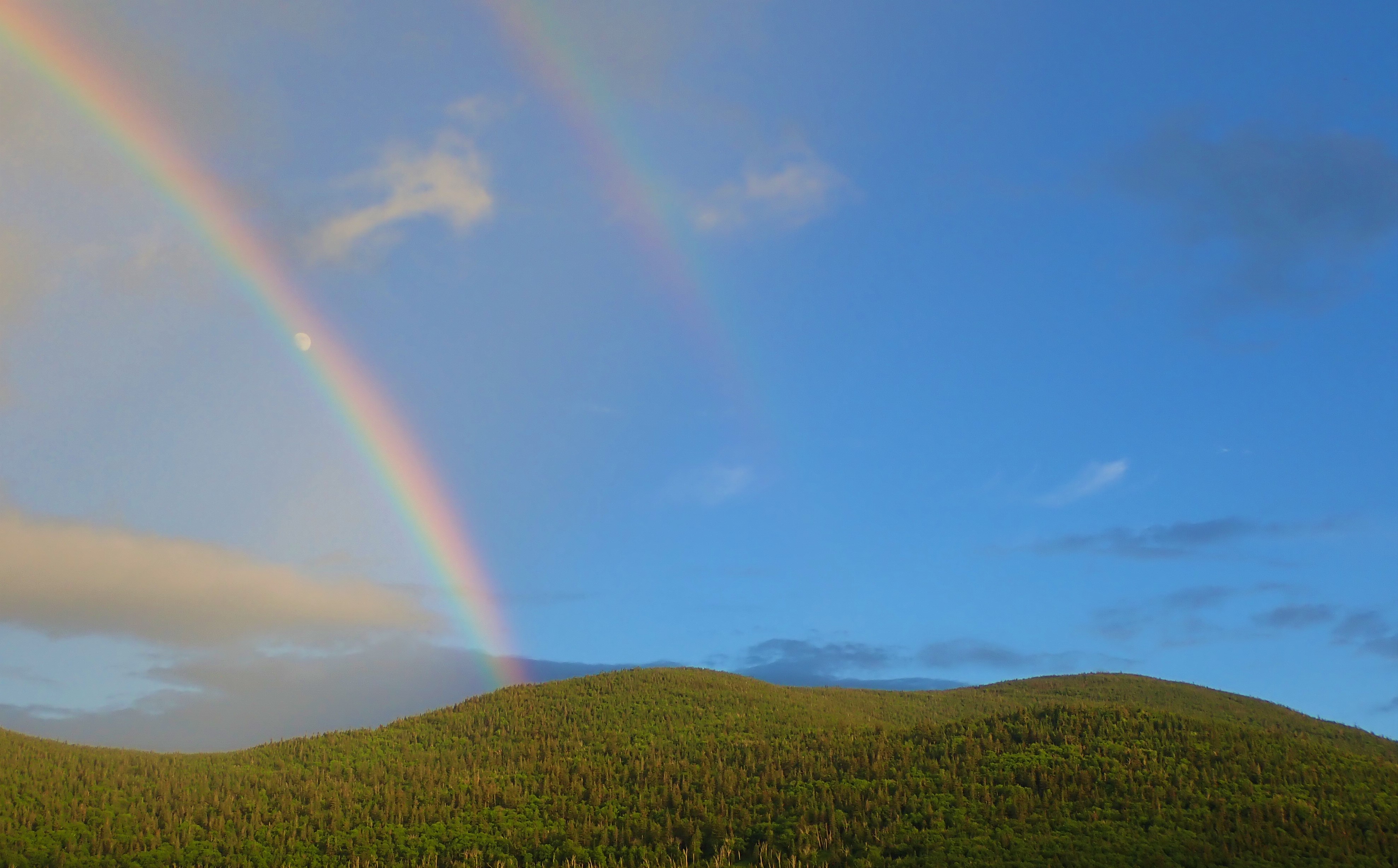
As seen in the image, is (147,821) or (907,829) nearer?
(907,829)

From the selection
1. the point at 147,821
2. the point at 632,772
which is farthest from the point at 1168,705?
the point at 147,821

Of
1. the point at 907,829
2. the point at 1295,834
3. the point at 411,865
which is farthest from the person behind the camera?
the point at 411,865

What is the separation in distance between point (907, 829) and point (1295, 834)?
25084 mm

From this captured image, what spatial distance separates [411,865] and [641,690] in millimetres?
59826

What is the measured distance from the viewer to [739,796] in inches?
3433

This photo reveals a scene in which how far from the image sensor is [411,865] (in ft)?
254

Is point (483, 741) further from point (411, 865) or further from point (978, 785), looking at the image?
point (978, 785)

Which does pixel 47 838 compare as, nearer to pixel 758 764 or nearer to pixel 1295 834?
pixel 758 764

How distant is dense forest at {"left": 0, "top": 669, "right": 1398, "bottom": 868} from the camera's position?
219 feet

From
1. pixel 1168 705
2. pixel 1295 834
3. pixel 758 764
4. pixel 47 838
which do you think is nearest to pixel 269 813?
pixel 47 838

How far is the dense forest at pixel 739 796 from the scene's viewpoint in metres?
66.9

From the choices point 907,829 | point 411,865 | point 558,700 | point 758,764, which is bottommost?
point 411,865

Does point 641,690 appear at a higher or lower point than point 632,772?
higher

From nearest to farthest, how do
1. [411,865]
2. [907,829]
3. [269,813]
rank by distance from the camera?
[907,829], [411,865], [269,813]
